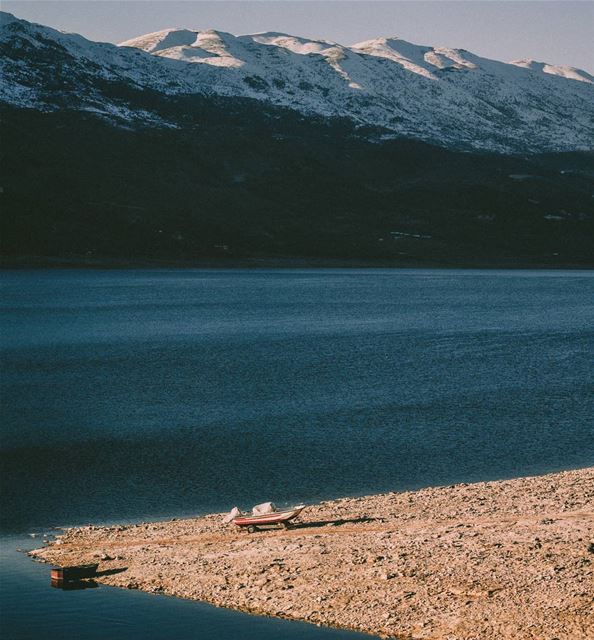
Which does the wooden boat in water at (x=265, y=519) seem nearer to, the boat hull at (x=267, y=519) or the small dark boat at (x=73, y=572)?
the boat hull at (x=267, y=519)

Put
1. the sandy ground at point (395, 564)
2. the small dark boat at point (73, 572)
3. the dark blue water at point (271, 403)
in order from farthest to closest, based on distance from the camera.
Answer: the dark blue water at point (271, 403)
the small dark boat at point (73, 572)
the sandy ground at point (395, 564)


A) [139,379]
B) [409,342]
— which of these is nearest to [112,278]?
[409,342]

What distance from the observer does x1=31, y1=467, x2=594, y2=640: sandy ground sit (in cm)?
2319

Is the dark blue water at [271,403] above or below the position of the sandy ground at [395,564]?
below

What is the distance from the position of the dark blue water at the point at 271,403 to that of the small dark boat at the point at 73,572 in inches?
266

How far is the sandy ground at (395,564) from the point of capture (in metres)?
23.2

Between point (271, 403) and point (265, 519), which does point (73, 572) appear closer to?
point (265, 519)

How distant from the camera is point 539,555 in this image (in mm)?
25656

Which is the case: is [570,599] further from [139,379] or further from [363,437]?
[139,379]

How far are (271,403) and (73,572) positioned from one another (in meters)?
31.6

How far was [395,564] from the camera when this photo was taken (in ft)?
85.0

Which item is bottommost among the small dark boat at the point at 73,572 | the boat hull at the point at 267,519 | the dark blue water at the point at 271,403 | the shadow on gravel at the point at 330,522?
the dark blue water at the point at 271,403

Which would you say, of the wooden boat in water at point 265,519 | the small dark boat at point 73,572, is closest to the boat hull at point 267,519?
the wooden boat in water at point 265,519

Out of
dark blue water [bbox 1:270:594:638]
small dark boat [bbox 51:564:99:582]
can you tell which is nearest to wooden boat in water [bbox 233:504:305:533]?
small dark boat [bbox 51:564:99:582]
